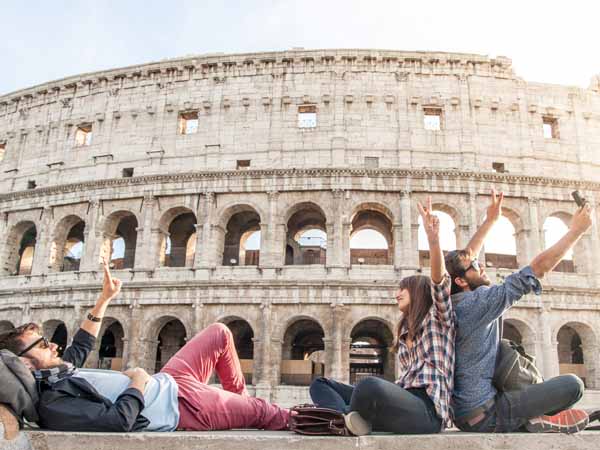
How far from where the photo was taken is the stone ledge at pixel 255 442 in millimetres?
3168

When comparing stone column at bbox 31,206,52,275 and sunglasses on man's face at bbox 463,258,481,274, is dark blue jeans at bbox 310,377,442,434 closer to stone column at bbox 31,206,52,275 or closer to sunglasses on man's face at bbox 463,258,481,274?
sunglasses on man's face at bbox 463,258,481,274

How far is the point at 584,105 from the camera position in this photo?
23.8 meters

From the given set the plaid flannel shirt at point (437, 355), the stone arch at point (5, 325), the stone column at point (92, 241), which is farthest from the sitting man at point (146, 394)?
the stone arch at point (5, 325)

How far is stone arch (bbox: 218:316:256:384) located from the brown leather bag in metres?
16.9

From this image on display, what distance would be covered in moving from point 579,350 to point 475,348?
73.0 ft

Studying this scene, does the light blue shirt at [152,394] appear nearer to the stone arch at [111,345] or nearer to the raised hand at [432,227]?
the raised hand at [432,227]

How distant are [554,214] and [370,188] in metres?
8.02

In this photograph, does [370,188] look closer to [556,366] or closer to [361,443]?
[556,366]

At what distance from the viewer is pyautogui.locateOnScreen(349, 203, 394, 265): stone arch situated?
72.8 ft

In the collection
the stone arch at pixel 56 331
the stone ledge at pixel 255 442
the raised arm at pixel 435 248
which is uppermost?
the stone arch at pixel 56 331

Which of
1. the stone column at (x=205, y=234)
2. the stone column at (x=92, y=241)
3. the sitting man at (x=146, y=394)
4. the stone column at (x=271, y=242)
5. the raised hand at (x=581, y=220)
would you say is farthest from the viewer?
the stone column at (x=92, y=241)

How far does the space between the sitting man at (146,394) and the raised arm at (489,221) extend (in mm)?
2193

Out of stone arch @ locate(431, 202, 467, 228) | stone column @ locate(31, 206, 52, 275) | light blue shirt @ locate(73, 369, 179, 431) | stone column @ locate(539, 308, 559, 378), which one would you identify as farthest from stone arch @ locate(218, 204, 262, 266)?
light blue shirt @ locate(73, 369, 179, 431)

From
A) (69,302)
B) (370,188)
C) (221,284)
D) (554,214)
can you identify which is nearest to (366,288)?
(370,188)
